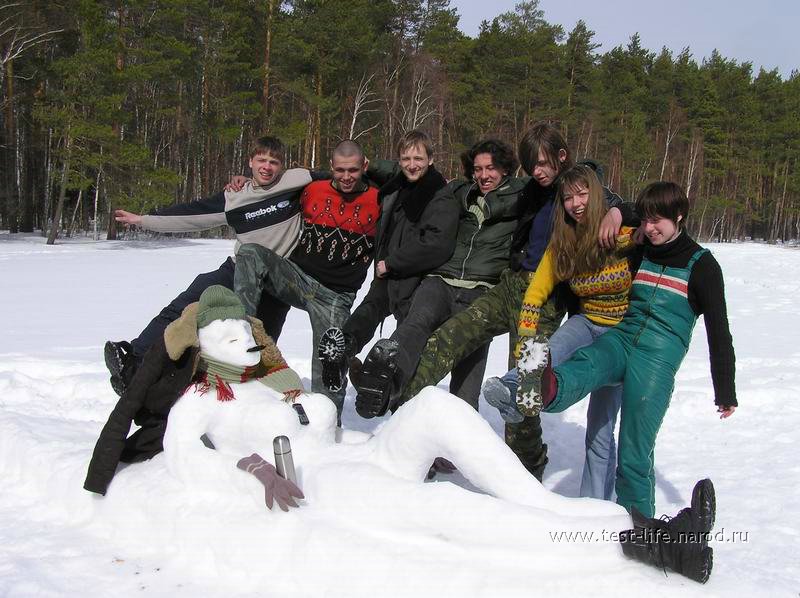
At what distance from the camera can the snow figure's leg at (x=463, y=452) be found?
A: 2.30 meters

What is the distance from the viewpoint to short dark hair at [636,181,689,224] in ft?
8.98

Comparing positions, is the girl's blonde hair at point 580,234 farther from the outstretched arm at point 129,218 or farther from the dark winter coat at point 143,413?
the outstretched arm at point 129,218

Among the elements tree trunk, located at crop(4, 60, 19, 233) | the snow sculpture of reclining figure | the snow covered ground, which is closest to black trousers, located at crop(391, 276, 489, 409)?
the snow sculpture of reclining figure

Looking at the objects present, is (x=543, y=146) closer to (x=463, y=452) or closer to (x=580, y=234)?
(x=580, y=234)

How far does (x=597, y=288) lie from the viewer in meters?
3.01

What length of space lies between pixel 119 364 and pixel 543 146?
8.90 feet

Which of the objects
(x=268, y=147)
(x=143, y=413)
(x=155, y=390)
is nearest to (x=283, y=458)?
(x=155, y=390)

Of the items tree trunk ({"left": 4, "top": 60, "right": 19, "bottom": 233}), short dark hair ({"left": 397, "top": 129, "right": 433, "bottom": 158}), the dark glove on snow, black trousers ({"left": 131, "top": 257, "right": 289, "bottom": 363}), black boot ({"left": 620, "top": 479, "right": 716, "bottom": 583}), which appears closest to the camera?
black boot ({"left": 620, "top": 479, "right": 716, "bottom": 583})

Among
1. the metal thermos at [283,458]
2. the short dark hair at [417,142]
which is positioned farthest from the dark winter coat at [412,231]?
the metal thermos at [283,458]

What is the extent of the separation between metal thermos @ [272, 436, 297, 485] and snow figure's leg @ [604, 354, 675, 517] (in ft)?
4.96

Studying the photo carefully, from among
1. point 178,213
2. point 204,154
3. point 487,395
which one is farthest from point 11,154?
point 487,395

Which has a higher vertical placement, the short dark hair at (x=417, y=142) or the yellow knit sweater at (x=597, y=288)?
the short dark hair at (x=417, y=142)

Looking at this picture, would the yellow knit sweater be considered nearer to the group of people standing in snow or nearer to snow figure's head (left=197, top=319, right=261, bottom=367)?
the group of people standing in snow

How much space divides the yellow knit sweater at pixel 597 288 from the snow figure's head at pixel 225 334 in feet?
4.21
